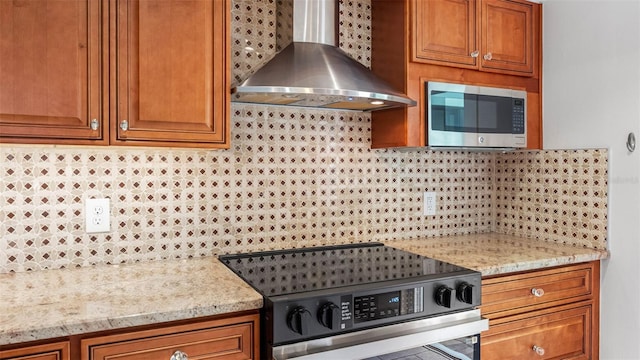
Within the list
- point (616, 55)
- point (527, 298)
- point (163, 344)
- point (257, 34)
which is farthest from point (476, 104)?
point (163, 344)

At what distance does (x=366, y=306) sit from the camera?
5.05 feet

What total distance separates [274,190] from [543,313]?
1.29 metres

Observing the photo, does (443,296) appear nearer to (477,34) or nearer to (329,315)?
(329,315)

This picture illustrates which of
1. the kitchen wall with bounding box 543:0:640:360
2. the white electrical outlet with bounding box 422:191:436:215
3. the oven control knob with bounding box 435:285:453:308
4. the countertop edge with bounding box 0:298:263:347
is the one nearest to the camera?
the countertop edge with bounding box 0:298:263:347

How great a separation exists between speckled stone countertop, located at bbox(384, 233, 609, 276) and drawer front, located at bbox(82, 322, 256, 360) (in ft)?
3.06

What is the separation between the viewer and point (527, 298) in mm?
1996

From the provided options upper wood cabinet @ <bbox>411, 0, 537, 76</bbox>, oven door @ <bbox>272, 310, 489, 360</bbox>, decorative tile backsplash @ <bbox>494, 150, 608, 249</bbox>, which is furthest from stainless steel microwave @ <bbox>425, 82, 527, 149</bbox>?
oven door @ <bbox>272, 310, 489, 360</bbox>

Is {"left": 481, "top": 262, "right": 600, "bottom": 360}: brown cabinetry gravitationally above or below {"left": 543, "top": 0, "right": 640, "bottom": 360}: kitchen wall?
below

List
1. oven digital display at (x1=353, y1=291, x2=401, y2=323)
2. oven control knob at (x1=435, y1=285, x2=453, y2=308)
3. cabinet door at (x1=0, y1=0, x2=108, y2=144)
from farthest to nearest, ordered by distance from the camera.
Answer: oven control knob at (x1=435, y1=285, x2=453, y2=308), oven digital display at (x1=353, y1=291, x2=401, y2=323), cabinet door at (x1=0, y1=0, x2=108, y2=144)

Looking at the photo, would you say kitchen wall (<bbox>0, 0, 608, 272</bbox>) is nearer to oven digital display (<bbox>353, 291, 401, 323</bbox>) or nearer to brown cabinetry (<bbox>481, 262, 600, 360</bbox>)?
brown cabinetry (<bbox>481, 262, 600, 360</bbox>)

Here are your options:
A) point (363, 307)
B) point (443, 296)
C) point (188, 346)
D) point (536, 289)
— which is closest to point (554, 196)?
point (536, 289)

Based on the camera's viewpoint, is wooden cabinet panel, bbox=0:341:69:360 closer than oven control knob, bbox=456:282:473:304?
Yes

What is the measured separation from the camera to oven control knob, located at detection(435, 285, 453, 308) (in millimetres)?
1662

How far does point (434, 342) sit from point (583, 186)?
1.18 metres
